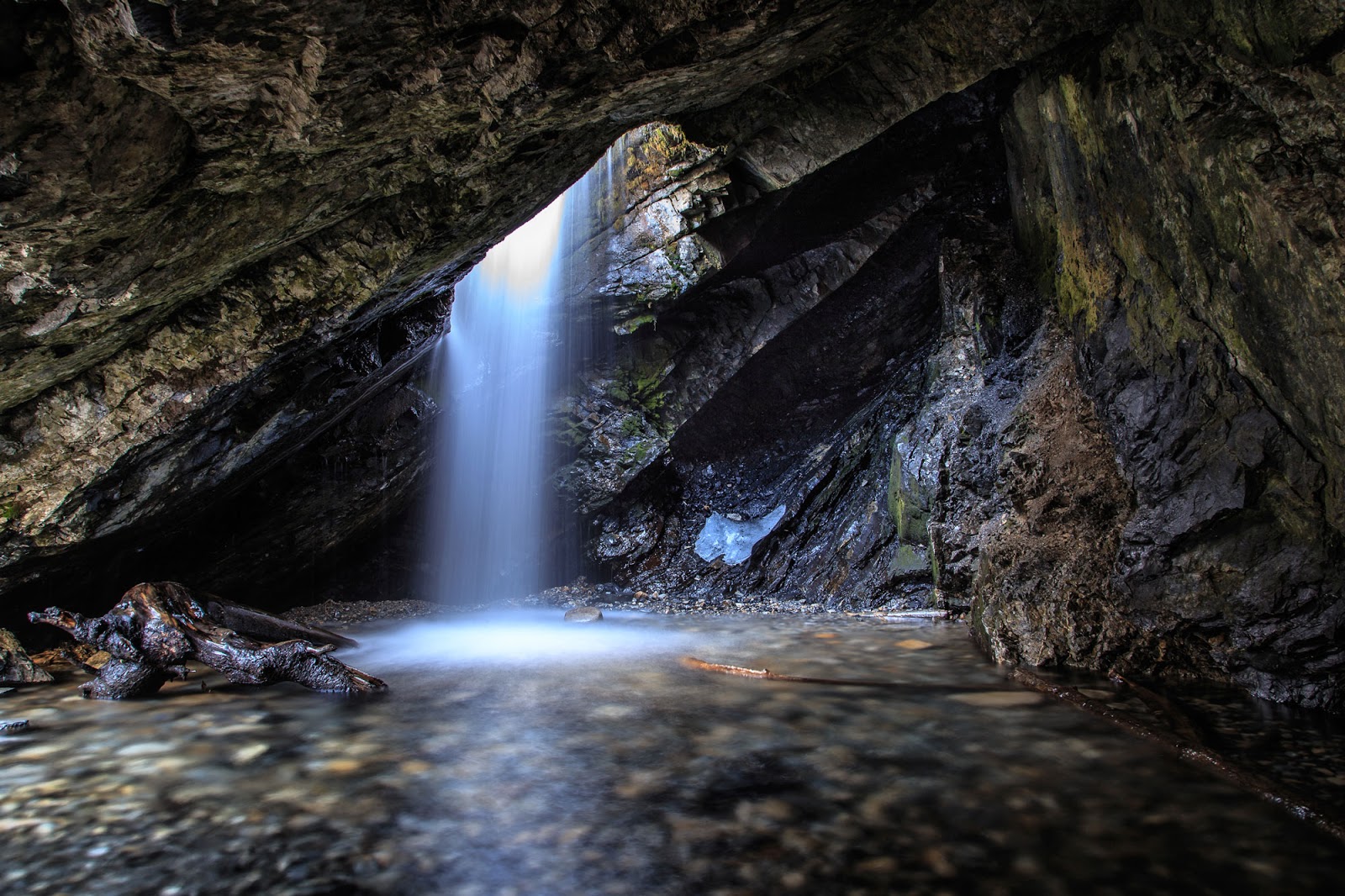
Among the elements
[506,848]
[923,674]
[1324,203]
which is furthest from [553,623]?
[1324,203]

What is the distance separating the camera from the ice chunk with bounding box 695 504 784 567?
11.5 meters

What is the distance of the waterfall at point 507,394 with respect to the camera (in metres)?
10.5

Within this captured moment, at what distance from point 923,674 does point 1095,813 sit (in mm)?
2294

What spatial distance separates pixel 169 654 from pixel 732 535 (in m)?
8.29

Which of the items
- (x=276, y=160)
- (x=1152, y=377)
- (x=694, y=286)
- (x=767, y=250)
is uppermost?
(x=767, y=250)

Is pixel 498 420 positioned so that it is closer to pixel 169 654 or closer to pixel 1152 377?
pixel 169 654

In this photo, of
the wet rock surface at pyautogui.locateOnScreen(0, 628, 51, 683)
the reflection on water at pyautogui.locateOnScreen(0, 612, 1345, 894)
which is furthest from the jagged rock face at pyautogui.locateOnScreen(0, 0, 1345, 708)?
the reflection on water at pyautogui.locateOnScreen(0, 612, 1345, 894)

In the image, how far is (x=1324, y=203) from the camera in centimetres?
303

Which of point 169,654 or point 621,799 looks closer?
point 621,799

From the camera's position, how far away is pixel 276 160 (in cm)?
397

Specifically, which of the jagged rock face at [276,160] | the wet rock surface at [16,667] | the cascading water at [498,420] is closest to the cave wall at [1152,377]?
the jagged rock face at [276,160]

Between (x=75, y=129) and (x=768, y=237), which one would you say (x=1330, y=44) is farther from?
(x=768, y=237)

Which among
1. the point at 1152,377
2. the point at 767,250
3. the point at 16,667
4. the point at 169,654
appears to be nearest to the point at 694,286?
the point at 767,250

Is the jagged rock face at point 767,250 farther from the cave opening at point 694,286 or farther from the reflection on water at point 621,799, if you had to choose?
the reflection on water at point 621,799
